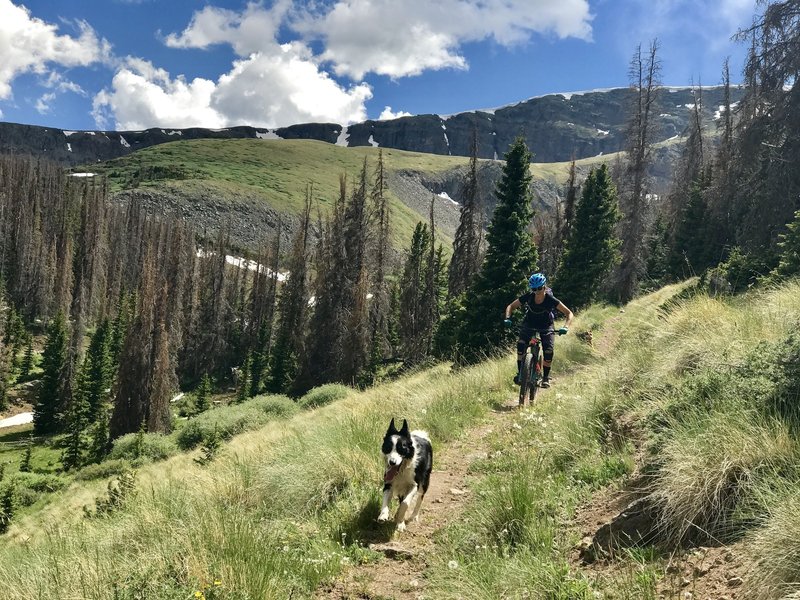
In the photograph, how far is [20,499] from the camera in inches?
914

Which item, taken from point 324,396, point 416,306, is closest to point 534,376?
point 324,396

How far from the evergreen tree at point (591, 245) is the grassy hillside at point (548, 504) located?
2347cm

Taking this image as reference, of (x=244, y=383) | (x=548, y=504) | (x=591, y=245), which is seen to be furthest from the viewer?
(x=244, y=383)

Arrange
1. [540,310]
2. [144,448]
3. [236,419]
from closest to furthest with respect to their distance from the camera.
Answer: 1. [540,310]
2. [236,419]
3. [144,448]

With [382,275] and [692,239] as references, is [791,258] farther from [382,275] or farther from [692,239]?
[382,275]

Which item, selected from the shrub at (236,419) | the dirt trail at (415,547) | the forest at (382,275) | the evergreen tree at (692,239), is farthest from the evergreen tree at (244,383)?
the dirt trail at (415,547)

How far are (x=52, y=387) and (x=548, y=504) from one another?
52014 millimetres

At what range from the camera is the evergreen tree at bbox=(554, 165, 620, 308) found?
29250 millimetres

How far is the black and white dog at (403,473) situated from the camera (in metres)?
4.61

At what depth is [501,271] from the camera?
72.5ft

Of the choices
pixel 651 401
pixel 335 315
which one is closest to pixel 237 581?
pixel 651 401

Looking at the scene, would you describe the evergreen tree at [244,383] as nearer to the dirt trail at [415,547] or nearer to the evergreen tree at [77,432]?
the evergreen tree at [77,432]

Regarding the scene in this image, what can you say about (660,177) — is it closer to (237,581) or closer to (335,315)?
(335,315)

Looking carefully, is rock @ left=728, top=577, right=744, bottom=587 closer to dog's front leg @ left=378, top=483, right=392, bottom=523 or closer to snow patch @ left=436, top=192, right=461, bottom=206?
dog's front leg @ left=378, top=483, right=392, bottom=523
